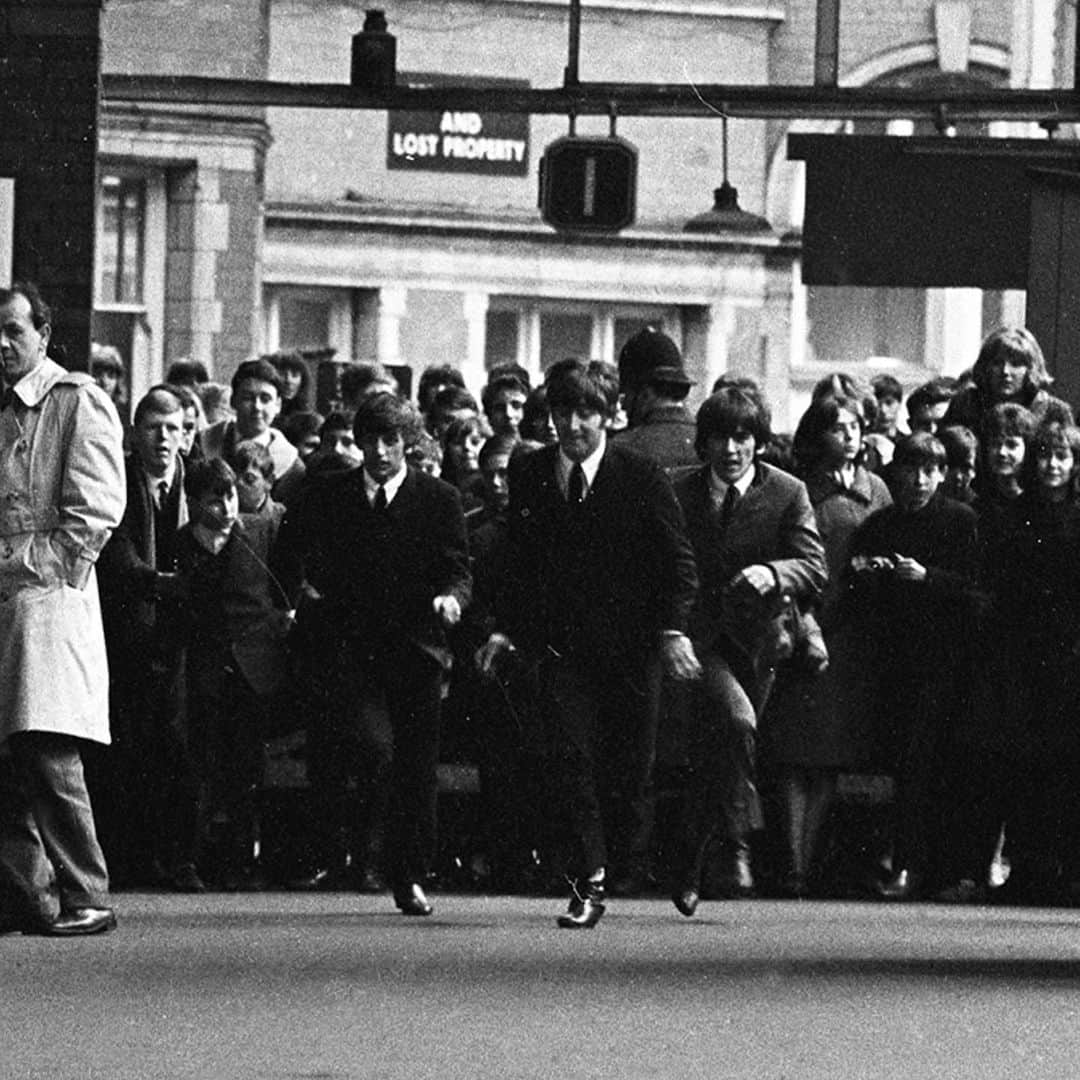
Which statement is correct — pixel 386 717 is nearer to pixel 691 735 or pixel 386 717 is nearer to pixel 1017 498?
pixel 691 735

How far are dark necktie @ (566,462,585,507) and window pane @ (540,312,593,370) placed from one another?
25938 mm

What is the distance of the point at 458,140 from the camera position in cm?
3816

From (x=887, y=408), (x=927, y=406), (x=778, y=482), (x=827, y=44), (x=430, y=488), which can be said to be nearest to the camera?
(x=430, y=488)

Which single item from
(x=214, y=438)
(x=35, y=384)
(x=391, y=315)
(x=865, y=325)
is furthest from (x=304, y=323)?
(x=35, y=384)

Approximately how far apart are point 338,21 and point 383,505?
23.4 metres

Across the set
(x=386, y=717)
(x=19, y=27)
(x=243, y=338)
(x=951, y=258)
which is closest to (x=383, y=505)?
(x=386, y=717)

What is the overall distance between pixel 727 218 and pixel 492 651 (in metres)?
16.3

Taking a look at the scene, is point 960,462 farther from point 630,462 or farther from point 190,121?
point 190,121

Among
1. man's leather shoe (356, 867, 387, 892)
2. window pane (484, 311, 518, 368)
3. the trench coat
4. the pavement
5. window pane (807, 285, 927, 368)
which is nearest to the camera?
the pavement

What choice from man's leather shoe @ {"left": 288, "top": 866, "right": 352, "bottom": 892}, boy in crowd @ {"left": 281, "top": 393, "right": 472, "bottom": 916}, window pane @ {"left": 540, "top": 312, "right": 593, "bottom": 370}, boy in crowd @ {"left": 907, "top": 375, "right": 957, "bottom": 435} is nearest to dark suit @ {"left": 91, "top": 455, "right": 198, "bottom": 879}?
man's leather shoe @ {"left": 288, "top": 866, "right": 352, "bottom": 892}

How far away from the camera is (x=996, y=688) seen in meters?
16.0

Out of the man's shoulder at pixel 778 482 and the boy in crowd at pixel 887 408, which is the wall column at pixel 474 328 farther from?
the man's shoulder at pixel 778 482

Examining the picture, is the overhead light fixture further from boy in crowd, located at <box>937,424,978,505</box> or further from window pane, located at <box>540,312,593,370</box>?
boy in crowd, located at <box>937,424,978,505</box>

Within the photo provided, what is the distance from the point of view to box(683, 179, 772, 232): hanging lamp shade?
2944 cm
